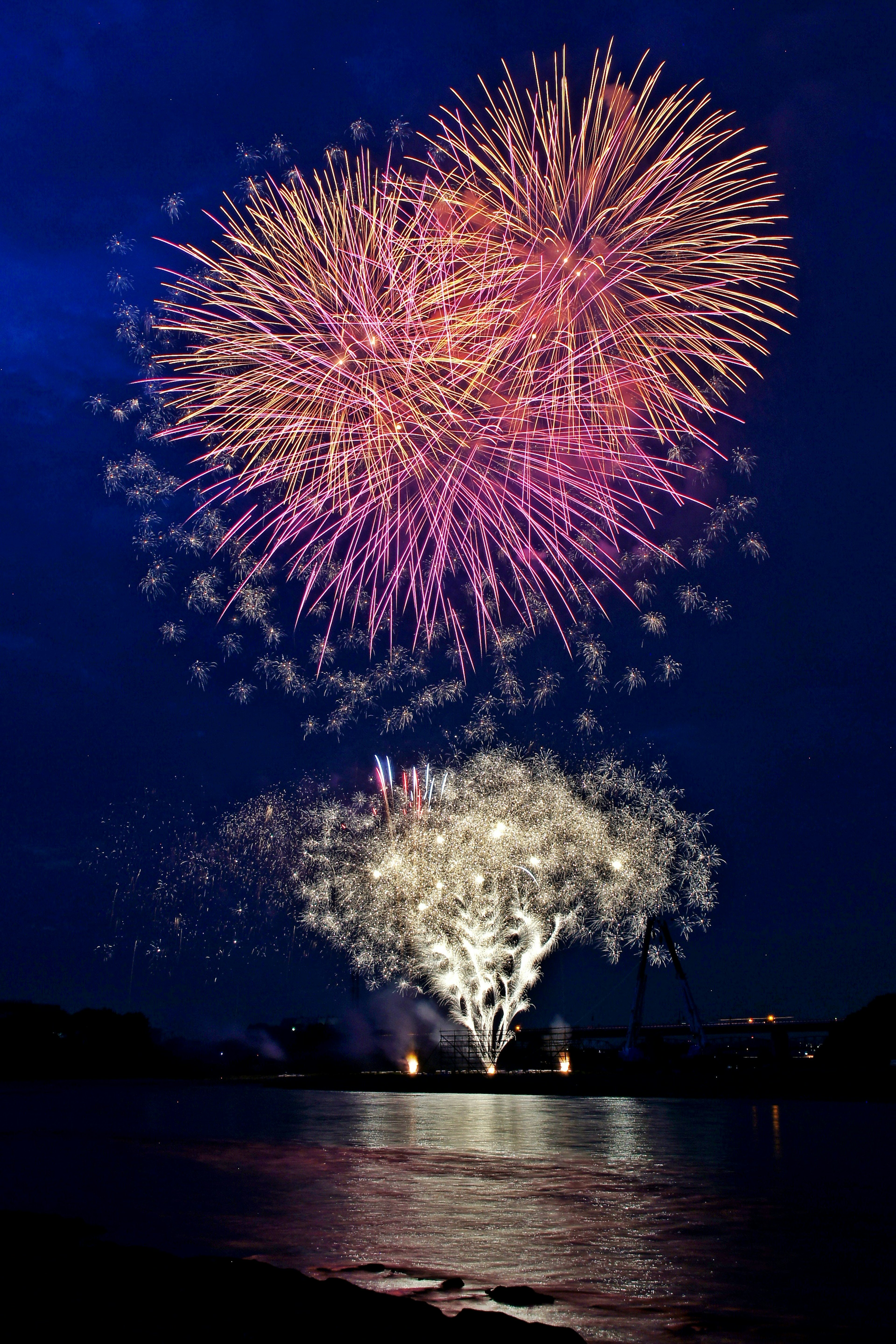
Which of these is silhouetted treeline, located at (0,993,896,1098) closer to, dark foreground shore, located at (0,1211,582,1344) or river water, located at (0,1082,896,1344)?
river water, located at (0,1082,896,1344)

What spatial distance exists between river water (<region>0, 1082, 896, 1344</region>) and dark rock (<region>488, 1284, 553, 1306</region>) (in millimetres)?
105

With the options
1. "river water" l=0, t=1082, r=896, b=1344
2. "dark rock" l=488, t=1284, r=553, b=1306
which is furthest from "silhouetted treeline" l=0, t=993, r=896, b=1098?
"dark rock" l=488, t=1284, r=553, b=1306

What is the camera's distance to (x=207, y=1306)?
7.36 meters

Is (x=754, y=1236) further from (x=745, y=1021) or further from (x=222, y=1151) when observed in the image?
(x=745, y=1021)

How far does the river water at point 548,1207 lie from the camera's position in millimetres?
7906

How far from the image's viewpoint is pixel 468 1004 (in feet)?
169

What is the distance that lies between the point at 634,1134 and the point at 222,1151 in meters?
8.85

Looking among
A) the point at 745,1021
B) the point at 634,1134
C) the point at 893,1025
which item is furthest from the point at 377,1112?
the point at 745,1021

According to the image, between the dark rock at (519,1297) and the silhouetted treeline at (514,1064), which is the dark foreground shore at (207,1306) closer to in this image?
the dark rock at (519,1297)

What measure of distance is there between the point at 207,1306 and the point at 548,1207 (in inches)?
227

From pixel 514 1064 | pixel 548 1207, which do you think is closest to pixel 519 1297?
pixel 548 1207

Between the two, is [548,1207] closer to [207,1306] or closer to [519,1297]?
[519,1297]

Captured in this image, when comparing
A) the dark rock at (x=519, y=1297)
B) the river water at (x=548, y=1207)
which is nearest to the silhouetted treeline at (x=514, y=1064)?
the river water at (x=548, y=1207)

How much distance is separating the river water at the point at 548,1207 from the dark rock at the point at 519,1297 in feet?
0.35
